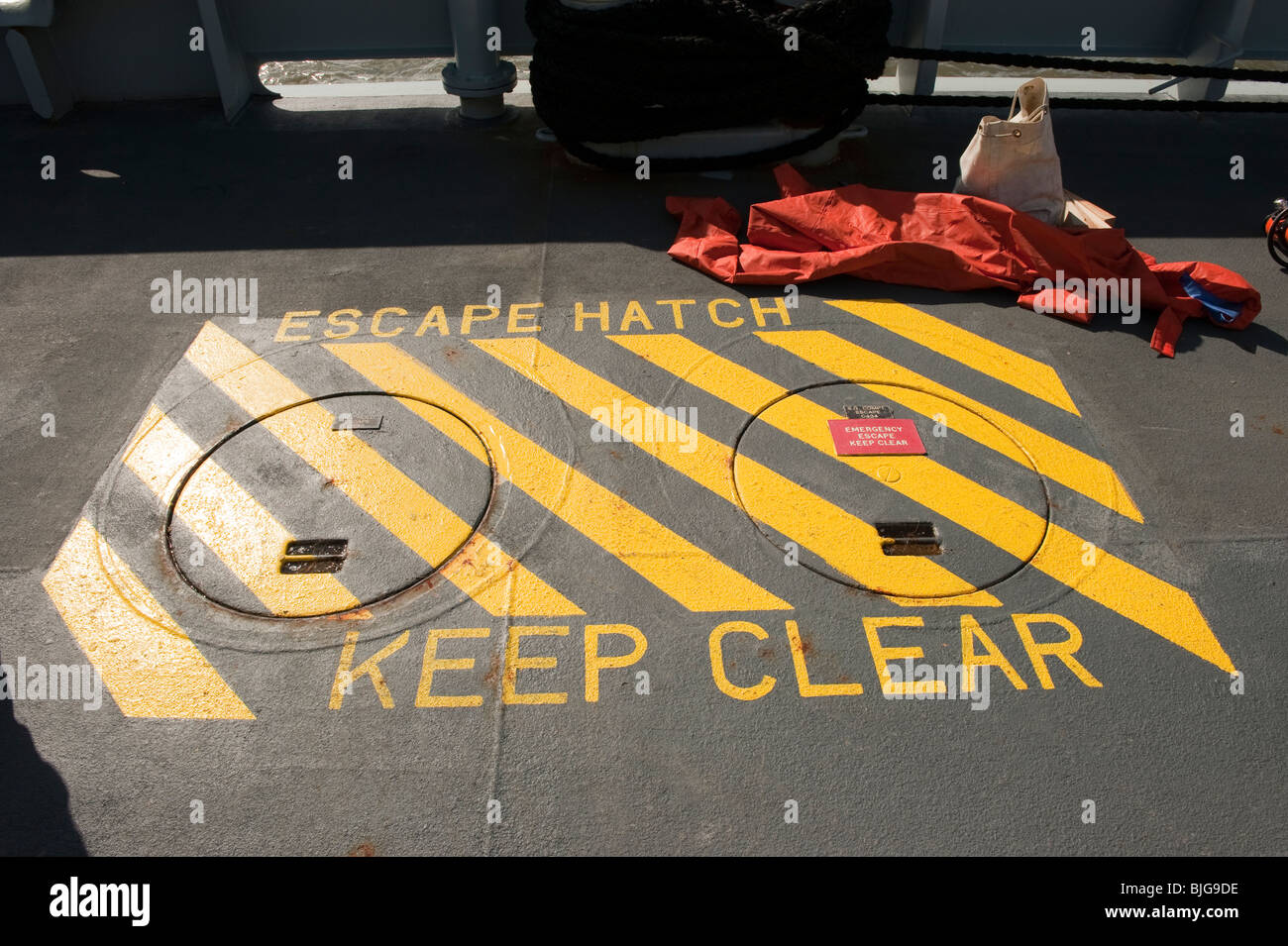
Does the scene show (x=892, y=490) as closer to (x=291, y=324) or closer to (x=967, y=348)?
(x=967, y=348)

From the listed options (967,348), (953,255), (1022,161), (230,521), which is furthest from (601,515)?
(1022,161)

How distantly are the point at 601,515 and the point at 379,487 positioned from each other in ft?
3.49

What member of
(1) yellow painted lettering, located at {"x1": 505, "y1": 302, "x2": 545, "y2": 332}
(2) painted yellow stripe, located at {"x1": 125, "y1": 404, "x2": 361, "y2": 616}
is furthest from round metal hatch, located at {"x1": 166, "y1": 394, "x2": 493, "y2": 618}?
(1) yellow painted lettering, located at {"x1": 505, "y1": 302, "x2": 545, "y2": 332}

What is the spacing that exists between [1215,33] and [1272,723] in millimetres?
6958

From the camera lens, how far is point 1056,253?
223 inches

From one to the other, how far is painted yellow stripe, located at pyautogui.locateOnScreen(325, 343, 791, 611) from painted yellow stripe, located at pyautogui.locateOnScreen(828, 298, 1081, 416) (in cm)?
213

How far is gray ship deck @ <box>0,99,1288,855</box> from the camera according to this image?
3092mm

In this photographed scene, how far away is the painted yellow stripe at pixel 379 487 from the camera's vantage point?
3787mm

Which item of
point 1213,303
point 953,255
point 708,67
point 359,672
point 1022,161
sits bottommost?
point 359,672

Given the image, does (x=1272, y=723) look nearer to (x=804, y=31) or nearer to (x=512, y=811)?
(x=512, y=811)

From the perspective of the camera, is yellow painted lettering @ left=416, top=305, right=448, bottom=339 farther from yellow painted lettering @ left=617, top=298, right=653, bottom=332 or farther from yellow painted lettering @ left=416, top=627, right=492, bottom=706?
yellow painted lettering @ left=416, top=627, right=492, bottom=706

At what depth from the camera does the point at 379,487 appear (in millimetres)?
4234

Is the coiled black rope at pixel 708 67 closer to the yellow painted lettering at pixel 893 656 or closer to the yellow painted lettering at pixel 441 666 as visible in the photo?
the yellow painted lettering at pixel 893 656

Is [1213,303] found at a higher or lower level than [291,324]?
higher
